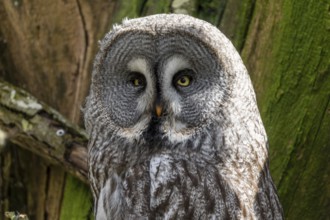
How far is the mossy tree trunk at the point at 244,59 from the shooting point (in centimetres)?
389

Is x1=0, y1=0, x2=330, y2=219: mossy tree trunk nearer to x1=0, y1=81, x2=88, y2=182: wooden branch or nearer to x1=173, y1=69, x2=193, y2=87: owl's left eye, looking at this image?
x1=0, y1=81, x2=88, y2=182: wooden branch

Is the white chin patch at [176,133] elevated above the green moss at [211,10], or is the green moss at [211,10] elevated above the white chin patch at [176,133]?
the green moss at [211,10]

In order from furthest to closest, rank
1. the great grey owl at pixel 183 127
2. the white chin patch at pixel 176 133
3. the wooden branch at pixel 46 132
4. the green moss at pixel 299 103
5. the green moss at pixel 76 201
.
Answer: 1. the green moss at pixel 76 201
2. the wooden branch at pixel 46 132
3. the green moss at pixel 299 103
4. the white chin patch at pixel 176 133
5. the great grey owl at pixel 183 127

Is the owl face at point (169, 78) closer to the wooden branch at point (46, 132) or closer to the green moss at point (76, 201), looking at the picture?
the wooden branch at point (46, 132)

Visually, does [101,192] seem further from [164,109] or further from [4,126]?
[4,126]

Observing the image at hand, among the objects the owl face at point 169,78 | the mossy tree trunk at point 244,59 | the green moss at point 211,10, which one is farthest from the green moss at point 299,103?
the owl face at point 169,78

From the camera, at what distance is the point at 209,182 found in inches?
128

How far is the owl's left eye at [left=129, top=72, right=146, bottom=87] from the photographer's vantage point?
3.37m

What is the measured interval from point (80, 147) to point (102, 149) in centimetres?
75

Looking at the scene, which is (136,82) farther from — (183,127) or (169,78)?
(183,127)

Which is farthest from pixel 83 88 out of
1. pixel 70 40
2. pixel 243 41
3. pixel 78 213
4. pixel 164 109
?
pixel 164 109

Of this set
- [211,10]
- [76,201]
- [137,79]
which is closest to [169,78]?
[137,79]

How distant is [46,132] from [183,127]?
1.15 m

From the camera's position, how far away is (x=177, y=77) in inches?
131
